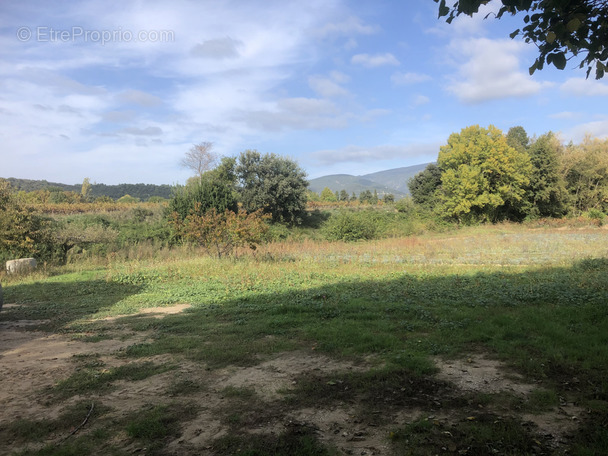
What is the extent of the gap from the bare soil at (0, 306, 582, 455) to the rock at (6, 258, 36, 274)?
9.55 m

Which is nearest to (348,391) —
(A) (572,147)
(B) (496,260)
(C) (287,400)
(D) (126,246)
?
(C) (287,400)

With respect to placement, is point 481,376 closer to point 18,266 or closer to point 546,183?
point 18,266

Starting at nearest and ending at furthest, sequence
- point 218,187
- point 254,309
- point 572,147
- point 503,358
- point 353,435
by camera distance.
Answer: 1. point 353,435
2. point 503,358
3. point 254,309
4. point 218,187
5. point 572,147

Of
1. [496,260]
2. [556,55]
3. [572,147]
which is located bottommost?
[496,260]

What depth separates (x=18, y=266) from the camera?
Answer: 13.2 m

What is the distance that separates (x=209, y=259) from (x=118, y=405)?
1026 cm

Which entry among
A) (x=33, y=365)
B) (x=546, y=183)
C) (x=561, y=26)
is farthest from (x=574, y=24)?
(x=546, y=183)

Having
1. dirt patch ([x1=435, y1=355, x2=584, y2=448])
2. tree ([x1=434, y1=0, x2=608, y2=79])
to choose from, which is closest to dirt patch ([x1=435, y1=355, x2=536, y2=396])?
dirt patch ([x1=435, y1=355, x2=584, y2=448])

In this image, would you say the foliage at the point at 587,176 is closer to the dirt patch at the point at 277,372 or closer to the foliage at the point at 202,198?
the foliage at the point at 202,198

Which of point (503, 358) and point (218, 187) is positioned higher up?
point (218, 187)

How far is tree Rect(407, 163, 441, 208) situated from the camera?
3516 cm

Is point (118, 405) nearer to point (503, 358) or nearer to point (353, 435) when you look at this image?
point (353, 435)

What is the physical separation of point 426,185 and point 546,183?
948cm

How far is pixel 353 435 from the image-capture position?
9.69 feet
